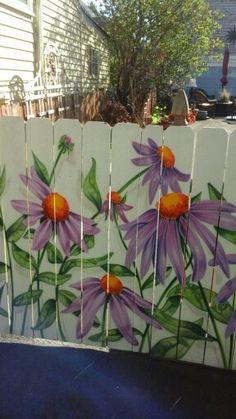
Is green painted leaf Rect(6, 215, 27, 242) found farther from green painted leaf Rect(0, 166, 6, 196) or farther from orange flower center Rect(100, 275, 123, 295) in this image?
orange flower center Rect(100, 275, 123, 295)

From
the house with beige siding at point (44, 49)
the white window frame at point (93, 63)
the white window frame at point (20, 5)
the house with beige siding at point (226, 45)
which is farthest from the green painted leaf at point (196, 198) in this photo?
the house with beige siding at point (226, 45)

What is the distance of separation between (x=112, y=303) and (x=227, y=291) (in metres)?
0.64

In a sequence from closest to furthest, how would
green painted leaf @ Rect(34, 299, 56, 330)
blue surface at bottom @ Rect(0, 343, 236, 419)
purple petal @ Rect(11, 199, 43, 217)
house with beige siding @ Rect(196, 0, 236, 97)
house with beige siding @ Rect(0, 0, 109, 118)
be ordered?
blue surface at bottom @ Rect(0, 343, 236, 419)
purple petal @ Rect(11, 199, 43, 217)
green painted leaf @ Rect(34, 299, 56, 330)
house with beige siding @ Rect(0, 0, 109, 118)
house with beige siding @ Rect(196, 0, 236, 97)

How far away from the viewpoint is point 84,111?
38.6 feet

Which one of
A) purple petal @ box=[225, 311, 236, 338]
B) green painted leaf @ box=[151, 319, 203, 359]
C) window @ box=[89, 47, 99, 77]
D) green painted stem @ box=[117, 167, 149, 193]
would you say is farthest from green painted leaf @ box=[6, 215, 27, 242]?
window @ box=[89, 47, 99, 77]

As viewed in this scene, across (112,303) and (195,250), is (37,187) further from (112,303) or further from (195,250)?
(195,250)

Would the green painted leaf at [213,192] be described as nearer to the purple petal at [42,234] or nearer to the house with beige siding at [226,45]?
the purple petal at [42,234]

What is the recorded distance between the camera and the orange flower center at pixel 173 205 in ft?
6.38

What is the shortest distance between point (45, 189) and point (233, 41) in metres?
38.2

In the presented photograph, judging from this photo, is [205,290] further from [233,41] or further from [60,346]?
[233,41]

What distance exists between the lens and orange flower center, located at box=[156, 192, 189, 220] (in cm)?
195

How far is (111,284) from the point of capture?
2.19 metres

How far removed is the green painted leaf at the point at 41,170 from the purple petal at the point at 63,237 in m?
0.24

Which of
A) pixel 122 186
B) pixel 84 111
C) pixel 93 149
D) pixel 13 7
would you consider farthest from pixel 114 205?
pixel 84 111
